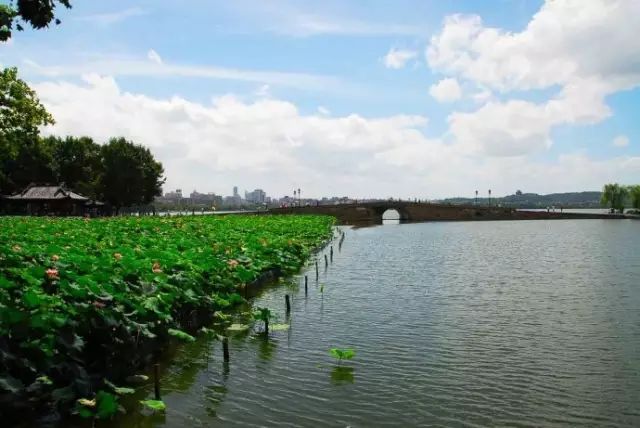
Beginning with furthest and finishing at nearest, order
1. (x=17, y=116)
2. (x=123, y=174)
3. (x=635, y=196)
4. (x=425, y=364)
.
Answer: (x=635, y=196) → (x=123, y=174) → (x=17, y=116) → (x=425, y=364)

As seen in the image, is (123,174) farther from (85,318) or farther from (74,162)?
→ (85,318)

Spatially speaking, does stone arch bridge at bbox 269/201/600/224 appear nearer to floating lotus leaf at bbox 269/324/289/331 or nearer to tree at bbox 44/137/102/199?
tree at bbox 44/137/102/199

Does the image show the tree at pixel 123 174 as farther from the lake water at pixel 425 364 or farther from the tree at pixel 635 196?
the tree at pixel 635 196

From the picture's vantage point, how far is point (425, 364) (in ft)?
40.1

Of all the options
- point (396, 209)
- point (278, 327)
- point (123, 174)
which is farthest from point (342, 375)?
point (396, 209)

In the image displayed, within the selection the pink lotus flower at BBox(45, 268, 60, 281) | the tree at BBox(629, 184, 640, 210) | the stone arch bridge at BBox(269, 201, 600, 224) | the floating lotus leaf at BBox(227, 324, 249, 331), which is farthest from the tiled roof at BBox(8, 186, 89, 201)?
the tree at BBox(629, 184, 640, 210)

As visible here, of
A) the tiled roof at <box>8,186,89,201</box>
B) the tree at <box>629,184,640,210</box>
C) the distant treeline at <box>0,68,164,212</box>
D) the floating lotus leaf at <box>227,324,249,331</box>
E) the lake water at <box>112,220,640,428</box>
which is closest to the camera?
the lake water at <box>112,220,640,428</box>

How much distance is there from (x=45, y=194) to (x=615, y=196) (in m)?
114

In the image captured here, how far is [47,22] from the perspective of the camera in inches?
390

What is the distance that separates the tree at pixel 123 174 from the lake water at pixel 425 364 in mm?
61939

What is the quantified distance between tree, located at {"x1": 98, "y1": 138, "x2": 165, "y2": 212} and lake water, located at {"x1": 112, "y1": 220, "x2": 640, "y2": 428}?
61.9 metres

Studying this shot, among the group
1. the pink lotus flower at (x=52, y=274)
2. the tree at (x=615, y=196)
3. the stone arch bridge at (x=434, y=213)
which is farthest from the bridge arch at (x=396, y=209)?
the pink lotus flower at (x=52, y=274)

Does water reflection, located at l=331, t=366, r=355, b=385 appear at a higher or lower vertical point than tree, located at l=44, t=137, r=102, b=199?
lower

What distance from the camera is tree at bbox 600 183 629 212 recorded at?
124 metres
